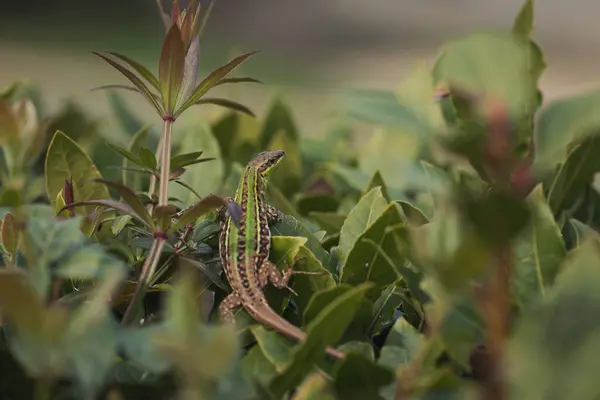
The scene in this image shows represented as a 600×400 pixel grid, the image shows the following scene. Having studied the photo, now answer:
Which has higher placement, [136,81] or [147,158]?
[136,81]

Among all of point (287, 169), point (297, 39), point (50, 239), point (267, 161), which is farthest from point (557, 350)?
point (297, 39)

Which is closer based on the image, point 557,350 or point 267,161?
point 557,350

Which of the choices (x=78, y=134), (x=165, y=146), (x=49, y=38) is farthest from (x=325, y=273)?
(x=49, y=38)

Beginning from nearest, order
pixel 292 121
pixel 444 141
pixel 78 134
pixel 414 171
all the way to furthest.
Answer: pixel 444 141 → pixel 414 171 → pixel 78 134 → pixel 292 121

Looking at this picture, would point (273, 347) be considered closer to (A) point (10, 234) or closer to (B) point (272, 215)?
(A) point (10, 234)

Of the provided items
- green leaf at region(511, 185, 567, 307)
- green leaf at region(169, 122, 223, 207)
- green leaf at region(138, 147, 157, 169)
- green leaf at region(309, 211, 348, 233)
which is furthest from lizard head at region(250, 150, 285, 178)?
green leaf at region(511, 185, 567, 307)

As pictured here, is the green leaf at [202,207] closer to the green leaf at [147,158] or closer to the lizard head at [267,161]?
the green leaf at [147,158]

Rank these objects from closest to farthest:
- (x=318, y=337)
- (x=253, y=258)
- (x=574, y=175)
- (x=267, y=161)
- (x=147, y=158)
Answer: (x=318, y=337) → (x=147, y=158) → (x=253, y=258) → (x=574, y=175) → (x=267, y=161)

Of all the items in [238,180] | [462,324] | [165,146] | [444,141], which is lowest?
[238,180]

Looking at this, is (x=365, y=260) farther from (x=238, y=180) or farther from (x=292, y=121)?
(x=292, y=121)
